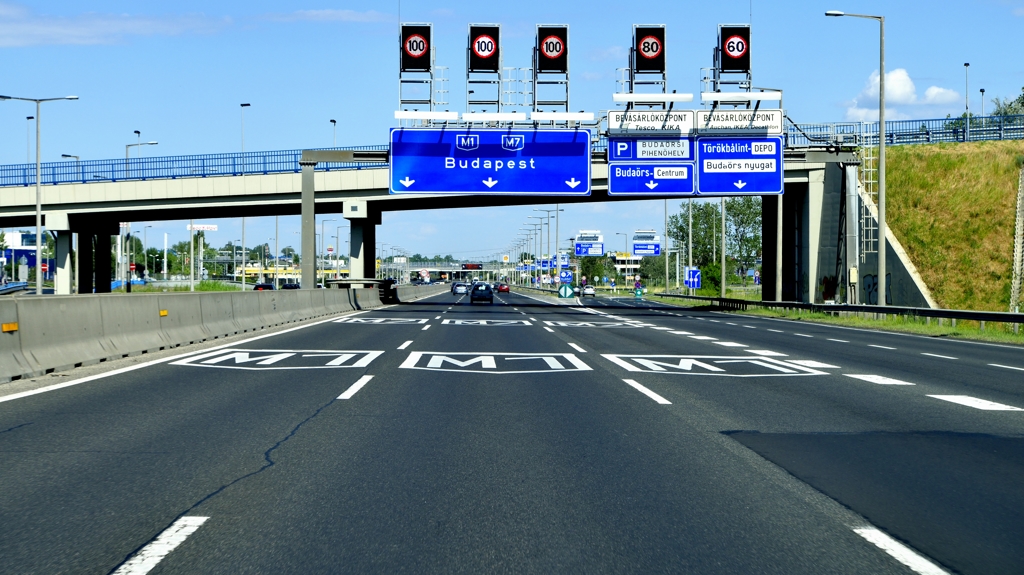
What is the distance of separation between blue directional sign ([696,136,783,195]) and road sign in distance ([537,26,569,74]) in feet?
19.7

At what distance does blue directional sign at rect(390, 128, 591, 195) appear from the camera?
33.5 metres

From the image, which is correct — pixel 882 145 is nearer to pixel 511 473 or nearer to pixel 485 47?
pixel 485 47

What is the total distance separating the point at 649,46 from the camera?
32281 mm

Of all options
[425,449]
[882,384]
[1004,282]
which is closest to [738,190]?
[1004,282]

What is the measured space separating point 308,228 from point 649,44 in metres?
14.3

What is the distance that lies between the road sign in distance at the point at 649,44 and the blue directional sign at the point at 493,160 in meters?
3.45

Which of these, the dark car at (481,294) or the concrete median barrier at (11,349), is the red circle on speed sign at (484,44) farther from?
the dark car at (481,294)

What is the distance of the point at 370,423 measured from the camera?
8664 mm

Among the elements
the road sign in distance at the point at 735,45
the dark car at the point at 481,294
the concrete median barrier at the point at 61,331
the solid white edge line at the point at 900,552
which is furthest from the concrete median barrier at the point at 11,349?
the dark car at the point at 481,294

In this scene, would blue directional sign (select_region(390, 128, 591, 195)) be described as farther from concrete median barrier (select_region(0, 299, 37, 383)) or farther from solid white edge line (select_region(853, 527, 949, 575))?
solid white edge line (select_region(853, 527, 949, 575))

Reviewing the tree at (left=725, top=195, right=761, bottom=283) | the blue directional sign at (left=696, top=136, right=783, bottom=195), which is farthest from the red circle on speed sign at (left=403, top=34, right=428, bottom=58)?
the tree at (left=725, top=195, right=761, bottom=283)

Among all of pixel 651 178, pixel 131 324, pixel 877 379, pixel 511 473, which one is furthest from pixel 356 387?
pixel 651 178

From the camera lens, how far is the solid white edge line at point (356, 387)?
1072cm

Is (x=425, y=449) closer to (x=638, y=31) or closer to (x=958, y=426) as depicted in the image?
(x=958, y=426)
